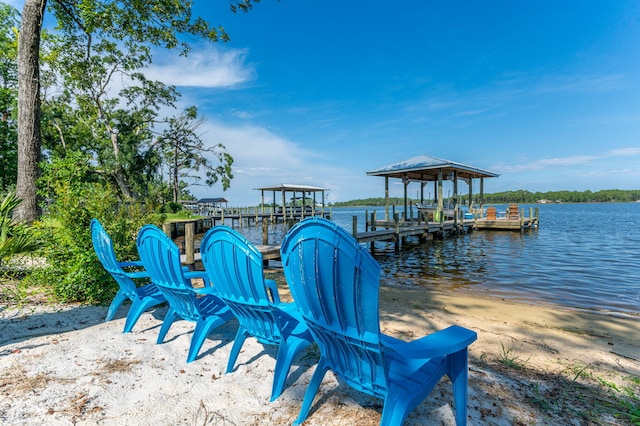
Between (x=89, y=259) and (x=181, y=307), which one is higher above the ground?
(x=89, y=259)

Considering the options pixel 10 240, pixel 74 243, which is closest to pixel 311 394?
pixel 10 240

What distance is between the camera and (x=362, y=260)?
4.42 feet

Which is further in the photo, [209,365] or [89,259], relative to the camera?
[89,259]

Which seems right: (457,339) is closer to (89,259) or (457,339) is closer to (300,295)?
(300,295)

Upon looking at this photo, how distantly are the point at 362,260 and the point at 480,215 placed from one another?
24.1 meters

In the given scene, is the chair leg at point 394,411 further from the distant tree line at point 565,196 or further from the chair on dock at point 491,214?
the distant tree line at point 565,196

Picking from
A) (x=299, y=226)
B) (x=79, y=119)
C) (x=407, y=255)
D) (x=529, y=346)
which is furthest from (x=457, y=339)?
(x=79, y=119)

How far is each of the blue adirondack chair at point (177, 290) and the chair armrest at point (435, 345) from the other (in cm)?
154

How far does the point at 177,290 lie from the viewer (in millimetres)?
2588

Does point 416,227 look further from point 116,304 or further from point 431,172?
point 116,304

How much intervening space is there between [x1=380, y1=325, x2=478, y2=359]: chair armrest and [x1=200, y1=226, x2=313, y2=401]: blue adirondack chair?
2.16 ft

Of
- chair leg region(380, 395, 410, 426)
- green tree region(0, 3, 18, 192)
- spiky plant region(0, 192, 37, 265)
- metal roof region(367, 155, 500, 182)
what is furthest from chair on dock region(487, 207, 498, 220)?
green tree region(0, 3, 18, 192)

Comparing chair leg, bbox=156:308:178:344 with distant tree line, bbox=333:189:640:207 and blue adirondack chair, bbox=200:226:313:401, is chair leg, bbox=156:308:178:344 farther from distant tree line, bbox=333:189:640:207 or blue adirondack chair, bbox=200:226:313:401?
distant tree line, bbox=333:189:640:207

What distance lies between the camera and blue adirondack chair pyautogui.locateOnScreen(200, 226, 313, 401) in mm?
1968
